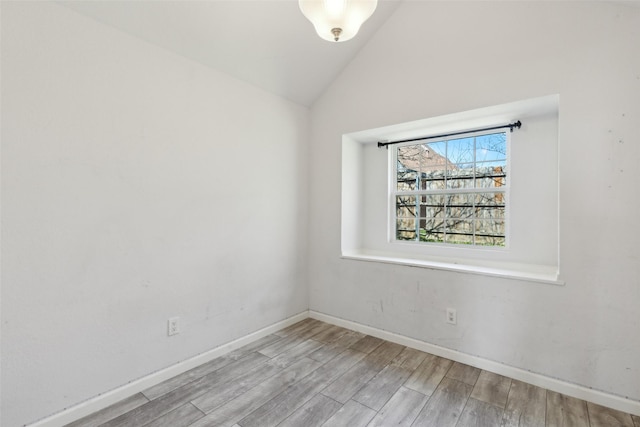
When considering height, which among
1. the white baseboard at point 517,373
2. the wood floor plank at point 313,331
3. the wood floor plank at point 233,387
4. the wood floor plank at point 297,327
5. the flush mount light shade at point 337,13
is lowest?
the wood floor plank at point 233,387

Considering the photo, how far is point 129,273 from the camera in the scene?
1.90 meters

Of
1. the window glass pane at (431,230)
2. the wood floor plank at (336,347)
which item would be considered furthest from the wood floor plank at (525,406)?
the window glass pane at (431,230)

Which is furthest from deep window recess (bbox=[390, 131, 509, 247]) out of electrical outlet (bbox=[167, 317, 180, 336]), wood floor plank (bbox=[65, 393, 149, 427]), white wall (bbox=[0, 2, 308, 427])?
wood floor plank (bbox=[65, 393, 149, 427])

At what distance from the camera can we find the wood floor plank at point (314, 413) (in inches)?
66.4

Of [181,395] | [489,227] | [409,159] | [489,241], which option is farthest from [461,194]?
[181,395]

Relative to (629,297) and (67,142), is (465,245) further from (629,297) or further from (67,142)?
(67,142)

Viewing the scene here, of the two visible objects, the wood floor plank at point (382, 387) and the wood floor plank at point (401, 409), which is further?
the wood floor plank at point (382, 387)

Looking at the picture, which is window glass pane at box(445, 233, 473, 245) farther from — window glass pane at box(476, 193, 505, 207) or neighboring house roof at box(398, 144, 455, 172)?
neighboring house roof at box(398, 144, 455, 172)

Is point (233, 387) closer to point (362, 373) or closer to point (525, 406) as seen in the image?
point (362, 373)

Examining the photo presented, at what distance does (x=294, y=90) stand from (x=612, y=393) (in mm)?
3349

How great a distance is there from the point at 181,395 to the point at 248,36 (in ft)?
8.60

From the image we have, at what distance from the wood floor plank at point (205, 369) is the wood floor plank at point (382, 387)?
101cm

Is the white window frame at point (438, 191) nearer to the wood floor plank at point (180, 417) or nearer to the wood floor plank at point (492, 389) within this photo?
the wood floor plank at point (492, 389)

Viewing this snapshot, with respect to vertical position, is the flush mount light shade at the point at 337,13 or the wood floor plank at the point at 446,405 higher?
the flush mount light shade at the point at 337,13
